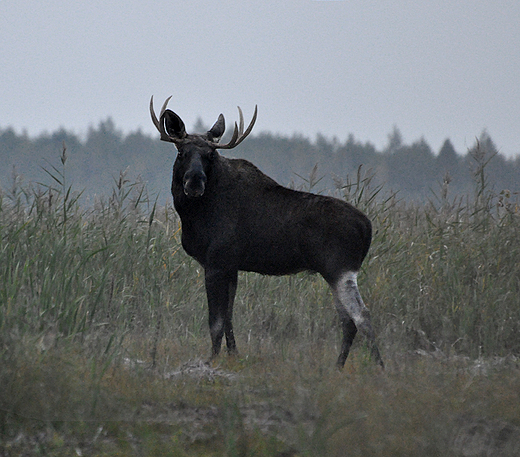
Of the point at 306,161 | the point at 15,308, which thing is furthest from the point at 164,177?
the point at 15,308

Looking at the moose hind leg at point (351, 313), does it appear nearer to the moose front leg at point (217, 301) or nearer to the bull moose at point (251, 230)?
the bull moose at point (251, 230)

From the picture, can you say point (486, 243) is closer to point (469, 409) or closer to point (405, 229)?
point (405, 229)

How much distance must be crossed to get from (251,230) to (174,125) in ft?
3.91

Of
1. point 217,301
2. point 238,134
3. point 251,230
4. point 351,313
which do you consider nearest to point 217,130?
point 238,134

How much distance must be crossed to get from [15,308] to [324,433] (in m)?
2.48

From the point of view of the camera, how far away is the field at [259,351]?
3605 millimetres

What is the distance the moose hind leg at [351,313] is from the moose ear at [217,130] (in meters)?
1.89

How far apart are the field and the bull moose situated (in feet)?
1.36

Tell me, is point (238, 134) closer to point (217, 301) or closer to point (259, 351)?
point (217, 301)

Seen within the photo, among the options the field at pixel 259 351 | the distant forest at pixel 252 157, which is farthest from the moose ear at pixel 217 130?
the distant forest at pixel 252 157

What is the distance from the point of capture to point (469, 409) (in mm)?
3916

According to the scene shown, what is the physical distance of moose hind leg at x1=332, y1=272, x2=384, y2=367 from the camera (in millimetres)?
5500

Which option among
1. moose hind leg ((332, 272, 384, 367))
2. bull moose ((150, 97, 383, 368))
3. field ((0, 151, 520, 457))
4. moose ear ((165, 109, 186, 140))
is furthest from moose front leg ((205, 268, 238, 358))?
moose ear ((165, 109, 186, 140))

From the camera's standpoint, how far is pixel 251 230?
595 cm
